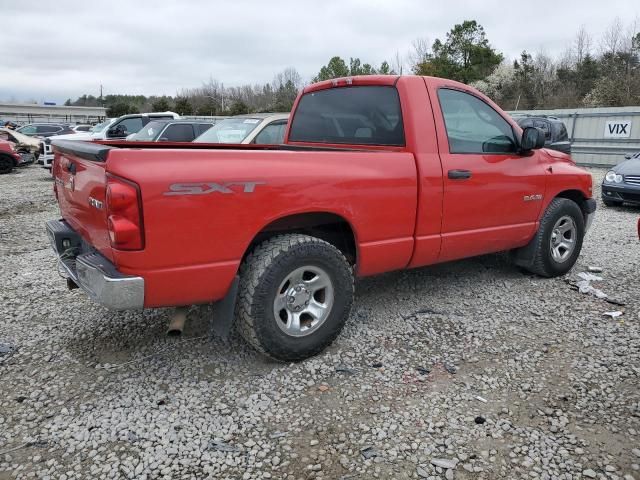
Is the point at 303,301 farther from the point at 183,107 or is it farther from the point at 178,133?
the point at 183,107

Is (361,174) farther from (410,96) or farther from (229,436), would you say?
(229,436)

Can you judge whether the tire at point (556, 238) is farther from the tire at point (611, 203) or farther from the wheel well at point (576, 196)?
the tire at point (611, 203)

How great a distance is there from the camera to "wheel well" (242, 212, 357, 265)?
3340 millimetres

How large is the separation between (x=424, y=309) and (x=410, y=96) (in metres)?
1.85

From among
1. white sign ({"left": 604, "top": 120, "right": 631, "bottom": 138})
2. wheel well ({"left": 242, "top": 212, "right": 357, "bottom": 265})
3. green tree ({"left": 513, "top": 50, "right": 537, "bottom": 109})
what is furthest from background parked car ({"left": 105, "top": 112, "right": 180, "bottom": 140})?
green tree ({"left": 513, "top": 50, "right": 537, "bottom": 109})

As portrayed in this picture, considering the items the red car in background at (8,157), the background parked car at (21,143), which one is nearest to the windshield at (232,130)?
the red car in background at (8,157)

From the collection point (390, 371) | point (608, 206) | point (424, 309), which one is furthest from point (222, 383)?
point (608, 206)

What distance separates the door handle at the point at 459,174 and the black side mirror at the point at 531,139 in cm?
79

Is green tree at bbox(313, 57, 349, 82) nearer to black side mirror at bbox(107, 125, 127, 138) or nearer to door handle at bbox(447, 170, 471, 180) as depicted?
black side mirror at bbox(107, 125, 127, 138)

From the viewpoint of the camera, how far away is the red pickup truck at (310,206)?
275 cm

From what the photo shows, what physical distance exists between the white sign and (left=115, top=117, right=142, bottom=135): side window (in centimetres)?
1617

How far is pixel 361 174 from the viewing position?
3475 millimetres

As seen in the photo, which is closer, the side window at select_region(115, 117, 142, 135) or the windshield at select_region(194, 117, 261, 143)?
the windshield at select_region(194, 117, 261, 143)

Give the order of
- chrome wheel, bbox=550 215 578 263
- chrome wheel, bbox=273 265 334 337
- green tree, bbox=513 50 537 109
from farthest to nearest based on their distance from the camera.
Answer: green tree, bbox=513 50 537 109
chrome wheel, bbox=550 215 578 263
chrome wheel, bbox=273 265 334 337
